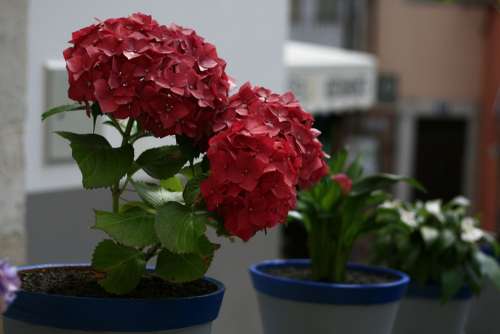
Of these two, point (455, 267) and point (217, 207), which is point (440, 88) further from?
point (217, 207)

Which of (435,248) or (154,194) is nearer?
(154,194)

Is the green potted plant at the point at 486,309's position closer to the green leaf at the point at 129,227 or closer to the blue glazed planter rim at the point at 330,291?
the blue glazed planter rim at the point at 330,291

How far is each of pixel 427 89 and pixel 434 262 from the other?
11.1 meters

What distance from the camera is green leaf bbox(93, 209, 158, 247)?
3.58 feet

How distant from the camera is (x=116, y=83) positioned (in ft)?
3.48

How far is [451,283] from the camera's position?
2199 millimetres

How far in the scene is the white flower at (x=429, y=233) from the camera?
7.54 feet

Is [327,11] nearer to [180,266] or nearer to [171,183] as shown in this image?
[171,183]

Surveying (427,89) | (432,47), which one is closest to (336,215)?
(427,89)

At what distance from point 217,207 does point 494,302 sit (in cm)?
171

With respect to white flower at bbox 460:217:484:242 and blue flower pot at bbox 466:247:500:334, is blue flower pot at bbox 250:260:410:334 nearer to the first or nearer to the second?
white flower at bbox 460:217:484:242

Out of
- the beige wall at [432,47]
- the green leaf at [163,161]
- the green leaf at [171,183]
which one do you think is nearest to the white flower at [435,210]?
the green leaf at [171,183]

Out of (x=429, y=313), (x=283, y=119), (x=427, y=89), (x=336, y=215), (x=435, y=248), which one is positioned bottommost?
(x=427, y=89)

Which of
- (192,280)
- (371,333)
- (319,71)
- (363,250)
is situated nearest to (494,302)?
(371,333)
